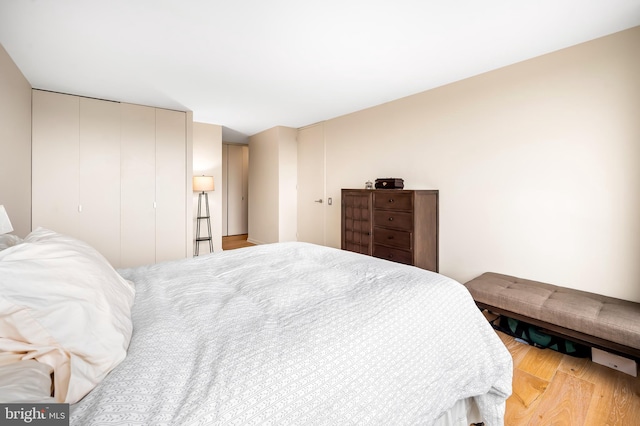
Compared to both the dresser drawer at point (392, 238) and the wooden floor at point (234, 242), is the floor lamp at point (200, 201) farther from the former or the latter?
the dresser drawer at point (392, 238)

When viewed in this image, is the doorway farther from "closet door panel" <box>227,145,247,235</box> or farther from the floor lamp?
the floor lamp

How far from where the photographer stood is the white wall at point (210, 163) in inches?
208

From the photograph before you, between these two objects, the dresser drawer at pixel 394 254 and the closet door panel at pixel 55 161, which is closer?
the dresser drawer at pixel 394 254

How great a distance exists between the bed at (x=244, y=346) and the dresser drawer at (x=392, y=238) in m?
1.63

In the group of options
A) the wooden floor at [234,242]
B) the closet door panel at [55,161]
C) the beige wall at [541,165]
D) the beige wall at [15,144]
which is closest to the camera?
the beige wall at [541,165]

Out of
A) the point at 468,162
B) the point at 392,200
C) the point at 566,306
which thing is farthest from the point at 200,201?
the point at 566,306

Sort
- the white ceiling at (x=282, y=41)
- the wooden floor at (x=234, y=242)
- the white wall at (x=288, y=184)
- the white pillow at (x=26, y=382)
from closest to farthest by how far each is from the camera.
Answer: the white pillow at (x=26, y=382)
the white ceiling at (x=282, y=41)
the white wall at (x=288, y=184)
the wooden floor at (x=234, y=242)

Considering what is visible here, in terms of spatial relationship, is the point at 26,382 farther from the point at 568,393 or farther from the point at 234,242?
the point at 234,242

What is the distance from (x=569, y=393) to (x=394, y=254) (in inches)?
72.8

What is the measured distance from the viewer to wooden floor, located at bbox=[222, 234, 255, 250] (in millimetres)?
6245

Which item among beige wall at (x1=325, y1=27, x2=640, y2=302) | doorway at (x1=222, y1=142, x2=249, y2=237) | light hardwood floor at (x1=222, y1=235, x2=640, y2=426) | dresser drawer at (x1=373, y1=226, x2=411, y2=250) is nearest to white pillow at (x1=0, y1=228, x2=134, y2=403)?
light hardwood floor at (x1=222, y1=235, x2=640, y2=426)

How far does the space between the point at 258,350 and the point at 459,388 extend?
3.20 feet

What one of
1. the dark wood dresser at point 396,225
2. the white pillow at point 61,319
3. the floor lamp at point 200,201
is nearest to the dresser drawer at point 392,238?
the dark wood dresser at point 396,225

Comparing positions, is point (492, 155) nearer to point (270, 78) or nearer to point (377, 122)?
point (377, 122)
